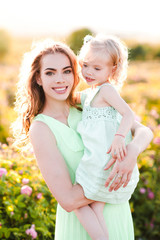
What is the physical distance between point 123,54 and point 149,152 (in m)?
2.22

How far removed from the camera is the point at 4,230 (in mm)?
2383

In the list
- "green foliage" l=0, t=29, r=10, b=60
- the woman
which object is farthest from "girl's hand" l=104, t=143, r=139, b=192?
"green foliage" l=0, t=29, r=10, b=60

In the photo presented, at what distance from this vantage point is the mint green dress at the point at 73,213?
1.96 metres

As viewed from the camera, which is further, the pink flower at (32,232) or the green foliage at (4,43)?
the green foliage at (4,43)

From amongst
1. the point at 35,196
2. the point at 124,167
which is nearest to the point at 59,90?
the point at 124,167

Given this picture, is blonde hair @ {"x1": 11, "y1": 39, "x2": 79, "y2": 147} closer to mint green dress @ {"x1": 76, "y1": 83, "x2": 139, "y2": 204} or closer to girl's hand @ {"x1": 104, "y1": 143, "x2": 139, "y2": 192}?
mint green dress @ {"x1": 76, "y1": 83, "x2": 139, "y2": 204}

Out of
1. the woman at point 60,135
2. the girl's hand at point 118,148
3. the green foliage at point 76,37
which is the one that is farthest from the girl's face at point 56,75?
the green foliage at point 76,37

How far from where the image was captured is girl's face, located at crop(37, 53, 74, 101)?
2.00 meters

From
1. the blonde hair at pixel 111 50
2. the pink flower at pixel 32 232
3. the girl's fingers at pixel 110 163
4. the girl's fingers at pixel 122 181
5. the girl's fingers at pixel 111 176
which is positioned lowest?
the pink flower at pixel 32 232

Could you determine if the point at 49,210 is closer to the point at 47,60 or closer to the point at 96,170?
the point at 96,170

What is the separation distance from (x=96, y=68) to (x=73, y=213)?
1.07m

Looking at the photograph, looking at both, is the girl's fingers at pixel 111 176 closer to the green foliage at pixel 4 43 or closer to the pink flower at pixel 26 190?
the pink flower at pixel 26 190

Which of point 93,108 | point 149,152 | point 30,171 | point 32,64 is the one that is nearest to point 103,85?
point 93,108

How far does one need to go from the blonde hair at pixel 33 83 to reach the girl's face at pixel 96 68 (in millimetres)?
96
